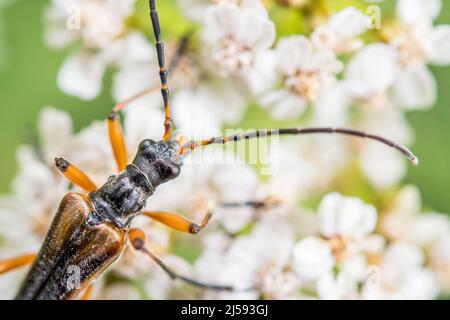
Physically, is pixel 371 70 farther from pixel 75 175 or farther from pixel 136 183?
pixel 75 175

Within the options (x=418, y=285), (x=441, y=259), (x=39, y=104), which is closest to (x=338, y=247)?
(x=418, y=285)

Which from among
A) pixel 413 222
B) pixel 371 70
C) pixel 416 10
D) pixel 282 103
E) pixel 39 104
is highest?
pixel 39 104

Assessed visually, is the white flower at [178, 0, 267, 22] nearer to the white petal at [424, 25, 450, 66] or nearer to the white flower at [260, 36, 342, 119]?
the white flower at [260, 36, 342, 119]

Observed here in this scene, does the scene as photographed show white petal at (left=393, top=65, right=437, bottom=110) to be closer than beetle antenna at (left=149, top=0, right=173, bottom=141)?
No

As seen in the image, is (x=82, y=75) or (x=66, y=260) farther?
(x=82, y=75)

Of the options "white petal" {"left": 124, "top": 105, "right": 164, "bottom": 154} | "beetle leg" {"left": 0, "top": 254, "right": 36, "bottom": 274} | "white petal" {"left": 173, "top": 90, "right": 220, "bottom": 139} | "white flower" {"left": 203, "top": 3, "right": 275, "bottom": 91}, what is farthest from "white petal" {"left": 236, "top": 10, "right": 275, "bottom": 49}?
"beetle leg" {"left": 0, "top": 254, "right": 36, "bottom": 274}

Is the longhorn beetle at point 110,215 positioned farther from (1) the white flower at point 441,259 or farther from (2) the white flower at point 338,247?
(1) the white flower at point 441,259

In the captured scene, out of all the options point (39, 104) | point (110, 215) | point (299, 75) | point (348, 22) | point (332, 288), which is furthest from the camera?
point (39, 104)
